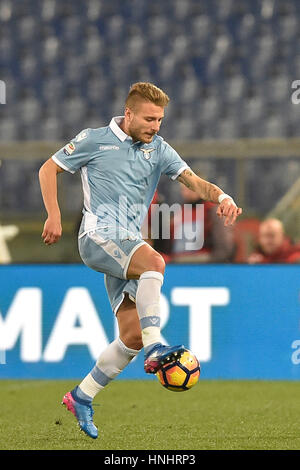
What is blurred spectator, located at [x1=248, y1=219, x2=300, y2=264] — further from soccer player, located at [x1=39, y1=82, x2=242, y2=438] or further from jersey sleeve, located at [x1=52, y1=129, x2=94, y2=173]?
jersey sleeve, located at [x1=52, y1=129, x2=94, y2=173]

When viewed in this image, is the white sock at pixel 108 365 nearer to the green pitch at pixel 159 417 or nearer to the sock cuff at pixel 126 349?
the sock cuff at pixel 126 349

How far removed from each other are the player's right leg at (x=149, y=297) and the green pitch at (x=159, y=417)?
1.51ft

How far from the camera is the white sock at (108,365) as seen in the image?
15.4ft

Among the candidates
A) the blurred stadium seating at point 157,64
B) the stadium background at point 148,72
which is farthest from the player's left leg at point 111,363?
the blurred stadium seating at point 157,64

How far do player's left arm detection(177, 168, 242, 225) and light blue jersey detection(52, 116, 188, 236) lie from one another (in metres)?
0.23

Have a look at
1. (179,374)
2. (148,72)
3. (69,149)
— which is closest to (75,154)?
(69,149)

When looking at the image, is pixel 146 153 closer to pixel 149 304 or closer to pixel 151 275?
pixel 151 275

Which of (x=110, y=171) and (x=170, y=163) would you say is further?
(x=170, y=163)

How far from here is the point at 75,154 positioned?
15.1 ft

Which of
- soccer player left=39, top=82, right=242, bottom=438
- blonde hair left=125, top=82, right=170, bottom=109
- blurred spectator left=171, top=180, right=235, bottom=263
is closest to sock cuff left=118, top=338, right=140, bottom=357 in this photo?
soccer player left=39, top=82, right=242, bottom=438

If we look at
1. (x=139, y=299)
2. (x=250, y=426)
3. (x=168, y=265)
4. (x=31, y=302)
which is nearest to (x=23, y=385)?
(x=31, y=302)

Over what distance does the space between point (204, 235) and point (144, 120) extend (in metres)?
3.50

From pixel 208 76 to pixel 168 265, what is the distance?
424cm

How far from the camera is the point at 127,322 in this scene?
4660mm
